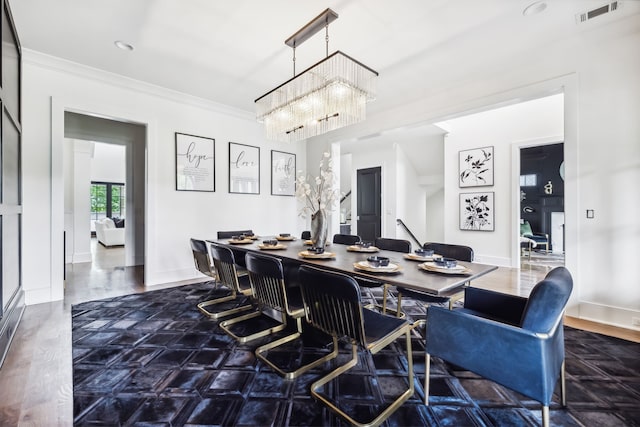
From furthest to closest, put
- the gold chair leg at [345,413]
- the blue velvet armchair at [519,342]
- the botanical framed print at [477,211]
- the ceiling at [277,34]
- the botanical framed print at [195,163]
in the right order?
1. the botanical framed print at [477,211]
2. the botanical framed print at [195,163]
3. the ceiling at [277,34]
4. the gold chair leg at [345,413]
5. the blue velvet armchair at [519,342]

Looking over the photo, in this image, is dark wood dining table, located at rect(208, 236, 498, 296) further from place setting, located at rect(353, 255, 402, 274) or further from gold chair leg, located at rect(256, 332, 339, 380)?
gold chair leg, located at rect(256, 332, 339, 380)

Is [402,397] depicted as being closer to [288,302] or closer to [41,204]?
[288,302]

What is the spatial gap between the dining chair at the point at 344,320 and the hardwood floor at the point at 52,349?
1.38 m

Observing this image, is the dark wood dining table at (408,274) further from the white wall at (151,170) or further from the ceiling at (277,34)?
the white wall at (151,170)

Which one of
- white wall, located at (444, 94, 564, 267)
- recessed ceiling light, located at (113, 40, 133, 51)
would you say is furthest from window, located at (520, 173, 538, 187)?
recessed ceiling light, located at (113, 40, 133, 51)

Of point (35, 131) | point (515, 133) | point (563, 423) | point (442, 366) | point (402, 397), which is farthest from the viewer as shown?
point (515, 133)

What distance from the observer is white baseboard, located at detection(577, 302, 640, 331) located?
268cm

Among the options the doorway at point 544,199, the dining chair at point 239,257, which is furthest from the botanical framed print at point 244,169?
the doorway at point 544,199

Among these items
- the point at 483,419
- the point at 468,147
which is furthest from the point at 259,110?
the point at 468,147

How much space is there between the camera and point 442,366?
6.61 ft

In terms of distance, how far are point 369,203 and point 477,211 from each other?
253 cm

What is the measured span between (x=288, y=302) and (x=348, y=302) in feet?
2.60

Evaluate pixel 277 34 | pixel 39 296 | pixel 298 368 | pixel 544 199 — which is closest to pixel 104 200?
pixel 39 296

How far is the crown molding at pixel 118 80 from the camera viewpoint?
325cm
